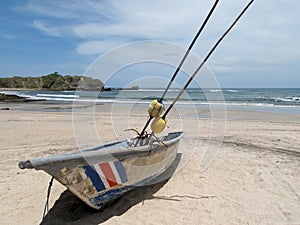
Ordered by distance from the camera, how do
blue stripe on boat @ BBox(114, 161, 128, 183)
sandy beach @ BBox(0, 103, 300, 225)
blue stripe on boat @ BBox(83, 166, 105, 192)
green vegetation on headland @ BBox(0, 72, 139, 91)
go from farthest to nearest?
green vegetation on headland @ BBox(0, 72, 139, 91), sandy beach @ BBox(0, 103, 300, 225), blue stripe on boat @ BBox(114, 161, 128, 183), blue stripe on boat @ BBox(83, 166, 105, 192)

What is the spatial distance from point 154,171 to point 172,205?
0.70m

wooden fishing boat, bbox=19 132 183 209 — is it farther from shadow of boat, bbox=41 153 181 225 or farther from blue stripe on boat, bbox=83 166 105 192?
shadow of boat, bbox=41 153 181 225

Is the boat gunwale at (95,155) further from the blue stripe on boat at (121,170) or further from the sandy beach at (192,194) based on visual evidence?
the sandy beach at (192,194)

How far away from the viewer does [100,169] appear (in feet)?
10.4

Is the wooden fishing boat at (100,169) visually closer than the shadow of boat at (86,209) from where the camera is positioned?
Yes

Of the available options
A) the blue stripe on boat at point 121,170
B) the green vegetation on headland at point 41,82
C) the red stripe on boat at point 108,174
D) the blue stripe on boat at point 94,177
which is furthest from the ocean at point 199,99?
the green vegetation on headland at point 41,82

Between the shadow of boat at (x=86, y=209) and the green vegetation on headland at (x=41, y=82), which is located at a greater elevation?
the green vegetation on headland at (x=41, y=82)

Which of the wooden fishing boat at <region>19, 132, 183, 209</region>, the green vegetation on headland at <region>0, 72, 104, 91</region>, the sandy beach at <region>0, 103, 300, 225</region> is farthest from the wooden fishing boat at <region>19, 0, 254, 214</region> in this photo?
the green vegetation on headland at <region>0, 72, 104, 91</region>

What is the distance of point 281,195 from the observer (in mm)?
4254

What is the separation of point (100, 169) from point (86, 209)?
2.96 feet

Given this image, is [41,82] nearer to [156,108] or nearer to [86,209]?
[156,108]

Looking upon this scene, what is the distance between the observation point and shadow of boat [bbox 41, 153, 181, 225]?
3.41 m

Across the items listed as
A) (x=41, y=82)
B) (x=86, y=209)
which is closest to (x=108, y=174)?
(x=86, y=209)

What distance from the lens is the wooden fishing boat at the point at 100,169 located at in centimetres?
273
